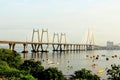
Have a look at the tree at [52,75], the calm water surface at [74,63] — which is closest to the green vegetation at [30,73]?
the tree at [52,75]

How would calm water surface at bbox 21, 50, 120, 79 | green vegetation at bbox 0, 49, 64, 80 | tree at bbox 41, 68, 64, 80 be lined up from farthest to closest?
1. calm water surface at bbox 21, 50, 120, 79
2. tree at bbox 41, 68, 64, 80
3. green vegetation at bbox 0, 49, 64, 80

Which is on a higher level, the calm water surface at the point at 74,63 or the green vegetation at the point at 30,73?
the green vegetation at the point at 30,73

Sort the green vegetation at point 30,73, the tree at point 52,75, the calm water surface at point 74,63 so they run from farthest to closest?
1. the calm water surface at point 74,63
2. the tree at point 52,75
3. the green vegetation at point 30,73

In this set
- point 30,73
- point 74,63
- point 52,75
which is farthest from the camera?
point 74,63

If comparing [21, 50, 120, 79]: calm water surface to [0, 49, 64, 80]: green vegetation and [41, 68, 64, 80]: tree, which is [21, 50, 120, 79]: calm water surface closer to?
[0, 49, 64, 80]: green vegetation

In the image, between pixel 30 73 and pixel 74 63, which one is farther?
pixel 74 63

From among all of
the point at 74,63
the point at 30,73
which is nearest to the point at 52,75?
the point at 30,73

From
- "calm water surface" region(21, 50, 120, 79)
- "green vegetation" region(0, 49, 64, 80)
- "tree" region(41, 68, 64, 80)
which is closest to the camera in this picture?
"green vegetation" region(0, 49, 64, 80)

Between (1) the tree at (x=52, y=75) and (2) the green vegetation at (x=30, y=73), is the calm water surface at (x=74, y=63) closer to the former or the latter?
(2) the green vegetation at (x=30, y=73)

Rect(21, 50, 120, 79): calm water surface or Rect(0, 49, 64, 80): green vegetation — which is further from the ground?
Rect(0, 49, 64, 80): green vegetation

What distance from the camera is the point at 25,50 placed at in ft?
566

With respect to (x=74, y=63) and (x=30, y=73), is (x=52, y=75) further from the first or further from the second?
(x=74, y=63)

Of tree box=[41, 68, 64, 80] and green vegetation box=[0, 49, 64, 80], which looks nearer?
green vegetation box=[0, 49, 64, 80]

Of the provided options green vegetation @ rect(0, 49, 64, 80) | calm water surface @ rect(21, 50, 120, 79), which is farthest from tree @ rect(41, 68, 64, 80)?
calm water surface @ rect(21, 50, 120, 79)
